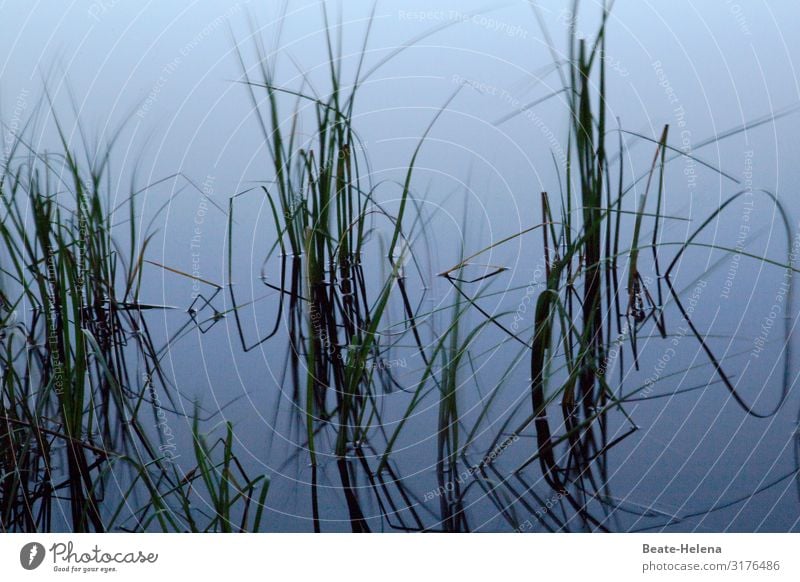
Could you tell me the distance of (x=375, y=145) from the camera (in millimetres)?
962

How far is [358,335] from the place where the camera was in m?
0.96

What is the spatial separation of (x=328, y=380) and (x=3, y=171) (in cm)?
36

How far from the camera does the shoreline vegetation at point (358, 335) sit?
0.94 meters

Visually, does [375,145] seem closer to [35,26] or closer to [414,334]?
[414,334]

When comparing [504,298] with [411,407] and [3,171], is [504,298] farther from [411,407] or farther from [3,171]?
[3,171]

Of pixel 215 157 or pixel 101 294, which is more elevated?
pixel 215 157

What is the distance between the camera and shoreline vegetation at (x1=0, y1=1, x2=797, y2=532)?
3.10ft

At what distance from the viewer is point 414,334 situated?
971 mm

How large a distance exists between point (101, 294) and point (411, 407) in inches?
12.1
